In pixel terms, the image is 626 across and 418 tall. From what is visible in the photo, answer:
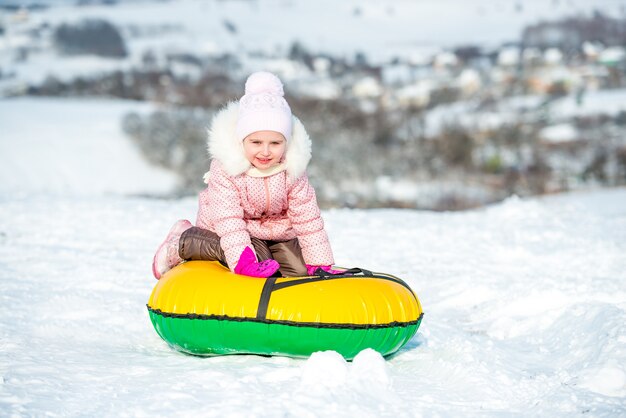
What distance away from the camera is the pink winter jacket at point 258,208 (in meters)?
3.91

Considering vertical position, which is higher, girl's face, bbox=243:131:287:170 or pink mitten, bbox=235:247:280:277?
girl's face, bbox=243:131:287:170

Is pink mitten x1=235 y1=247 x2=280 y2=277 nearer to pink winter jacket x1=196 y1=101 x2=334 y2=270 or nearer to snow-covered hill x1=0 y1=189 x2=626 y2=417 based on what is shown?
pink winter jacket x1=196 y1=101 x2=334 y2=270

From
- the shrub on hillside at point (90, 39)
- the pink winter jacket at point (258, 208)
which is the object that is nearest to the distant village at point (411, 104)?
the shrub on hillside at point (90, 39)

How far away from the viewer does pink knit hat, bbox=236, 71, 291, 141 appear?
12.9 ft

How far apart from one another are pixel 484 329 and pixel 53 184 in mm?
21823

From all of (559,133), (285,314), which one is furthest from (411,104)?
(285,314)

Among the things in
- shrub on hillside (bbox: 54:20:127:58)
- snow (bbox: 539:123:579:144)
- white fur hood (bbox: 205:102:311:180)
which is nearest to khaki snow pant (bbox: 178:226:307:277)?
white fur hood (bbox: 205:102:311:180)

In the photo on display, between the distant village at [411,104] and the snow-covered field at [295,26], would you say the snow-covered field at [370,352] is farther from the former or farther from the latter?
the snow-covered field at [295,26]

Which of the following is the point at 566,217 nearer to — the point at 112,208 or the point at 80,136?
the point at 112,208

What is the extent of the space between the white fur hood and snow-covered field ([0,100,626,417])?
908 mm

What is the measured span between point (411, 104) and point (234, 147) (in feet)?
167

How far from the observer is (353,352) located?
3557 millimetres

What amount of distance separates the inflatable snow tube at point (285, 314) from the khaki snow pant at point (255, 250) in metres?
0.31

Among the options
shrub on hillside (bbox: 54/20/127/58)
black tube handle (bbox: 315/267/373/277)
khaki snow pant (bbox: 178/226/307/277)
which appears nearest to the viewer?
black tube handle (bbox: 315/267/373/277)
